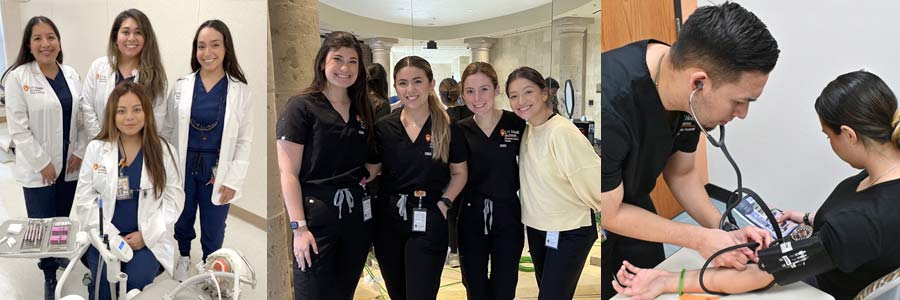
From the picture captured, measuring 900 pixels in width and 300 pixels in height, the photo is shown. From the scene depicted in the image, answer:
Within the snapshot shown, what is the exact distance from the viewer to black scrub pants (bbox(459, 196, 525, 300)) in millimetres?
1457

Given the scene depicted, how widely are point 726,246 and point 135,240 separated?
1588 mm

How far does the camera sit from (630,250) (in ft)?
5.47

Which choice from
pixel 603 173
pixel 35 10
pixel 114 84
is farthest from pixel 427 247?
pixel 35 10

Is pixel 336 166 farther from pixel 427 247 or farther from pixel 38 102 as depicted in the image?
pixel 38 102

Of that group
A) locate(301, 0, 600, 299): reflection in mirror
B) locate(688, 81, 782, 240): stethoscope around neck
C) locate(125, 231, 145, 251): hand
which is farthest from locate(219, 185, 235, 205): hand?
locate(688, 81, 782, 240): stethoscope around neck

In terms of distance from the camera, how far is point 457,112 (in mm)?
1411

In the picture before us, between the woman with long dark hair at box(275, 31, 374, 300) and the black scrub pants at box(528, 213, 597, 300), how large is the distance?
1.63 feet

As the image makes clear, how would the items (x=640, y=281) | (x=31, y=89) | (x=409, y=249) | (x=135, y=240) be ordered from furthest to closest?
(x=640, y=281), (x=409, y=249), (x=135, y=240), (x=31, y=89)

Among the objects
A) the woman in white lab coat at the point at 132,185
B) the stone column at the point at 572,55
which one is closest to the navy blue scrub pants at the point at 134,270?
the woman in white lab coat at the point at 132,185

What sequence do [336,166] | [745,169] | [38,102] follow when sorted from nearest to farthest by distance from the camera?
[38,102] → [336,166] → [745,169]

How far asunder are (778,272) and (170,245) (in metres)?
1.63

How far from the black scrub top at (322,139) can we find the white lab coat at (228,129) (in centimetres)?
12

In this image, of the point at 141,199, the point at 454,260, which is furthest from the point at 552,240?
the point at 141,199

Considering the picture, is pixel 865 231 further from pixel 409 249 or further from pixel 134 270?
pixel 134 270
